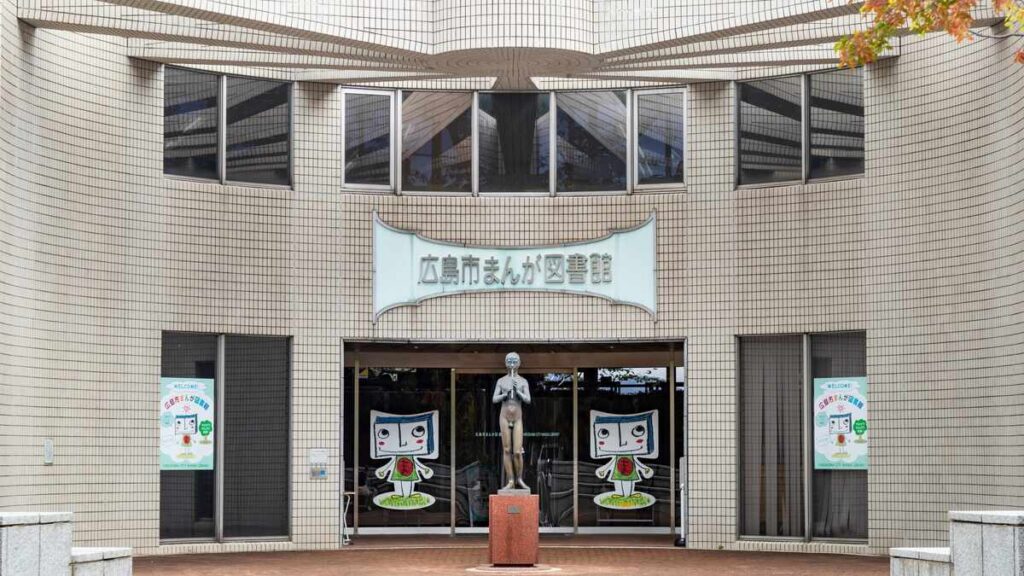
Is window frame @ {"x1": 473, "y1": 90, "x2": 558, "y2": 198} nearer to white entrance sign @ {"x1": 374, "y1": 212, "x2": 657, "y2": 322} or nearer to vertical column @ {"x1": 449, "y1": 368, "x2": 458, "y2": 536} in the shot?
white entrance sign @ {"x1": 374, "y1": 212, "x2": 657, "y2": 322}

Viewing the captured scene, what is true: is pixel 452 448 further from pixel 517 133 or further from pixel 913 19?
pixel 913 19

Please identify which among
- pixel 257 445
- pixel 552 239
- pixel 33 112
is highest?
pixel 33 112

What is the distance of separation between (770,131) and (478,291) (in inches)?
166

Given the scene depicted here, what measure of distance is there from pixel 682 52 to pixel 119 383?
762 cm

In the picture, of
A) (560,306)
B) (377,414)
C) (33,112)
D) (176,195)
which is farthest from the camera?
(377,414)

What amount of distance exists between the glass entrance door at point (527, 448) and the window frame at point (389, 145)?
310 centimetres

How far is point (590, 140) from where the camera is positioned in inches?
759

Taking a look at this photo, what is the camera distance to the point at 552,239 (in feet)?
62.3

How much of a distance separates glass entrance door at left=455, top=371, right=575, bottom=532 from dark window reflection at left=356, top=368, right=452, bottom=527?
0.19m

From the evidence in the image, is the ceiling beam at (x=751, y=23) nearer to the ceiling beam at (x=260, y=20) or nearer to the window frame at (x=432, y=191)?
the ceiling beam at (x=260, y=20)

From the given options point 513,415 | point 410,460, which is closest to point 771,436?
point 513,415

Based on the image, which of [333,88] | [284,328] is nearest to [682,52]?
[333,88]

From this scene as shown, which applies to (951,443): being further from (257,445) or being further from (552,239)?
(257,445)

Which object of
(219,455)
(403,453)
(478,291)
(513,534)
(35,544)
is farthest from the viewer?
(403,453)
